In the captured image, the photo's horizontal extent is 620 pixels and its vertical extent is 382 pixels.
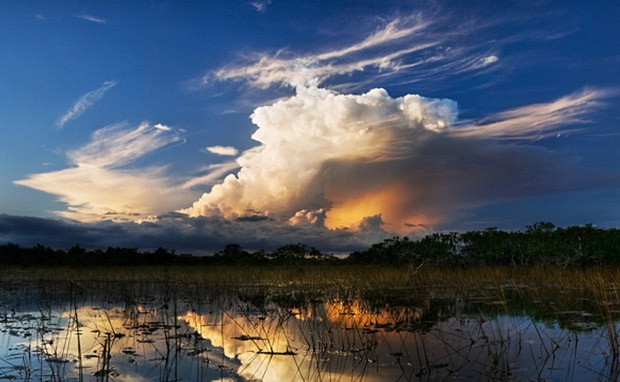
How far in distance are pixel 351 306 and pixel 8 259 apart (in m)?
51.9

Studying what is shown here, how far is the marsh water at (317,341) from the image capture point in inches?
296

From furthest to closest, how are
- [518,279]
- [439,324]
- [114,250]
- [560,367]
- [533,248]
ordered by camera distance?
1. [114,250]
2. [533,248]
3. [518,279]
4. [439,324]
5. [560,367]

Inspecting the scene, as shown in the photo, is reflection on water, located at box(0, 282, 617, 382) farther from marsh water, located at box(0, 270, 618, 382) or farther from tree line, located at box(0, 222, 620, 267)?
tree line, located at box(0, 222, 620, 267)

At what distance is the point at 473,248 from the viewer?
3981cm

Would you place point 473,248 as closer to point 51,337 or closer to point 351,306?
point 351,306

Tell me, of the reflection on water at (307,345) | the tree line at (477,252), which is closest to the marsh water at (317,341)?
the reflection on water at (307,345)

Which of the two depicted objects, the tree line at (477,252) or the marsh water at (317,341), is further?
the tree line at (477,252)

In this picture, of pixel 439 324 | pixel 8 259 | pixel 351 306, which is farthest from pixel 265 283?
pixel 8 259

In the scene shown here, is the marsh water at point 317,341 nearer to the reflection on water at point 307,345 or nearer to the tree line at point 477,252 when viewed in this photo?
the reflection on water at point 307,345

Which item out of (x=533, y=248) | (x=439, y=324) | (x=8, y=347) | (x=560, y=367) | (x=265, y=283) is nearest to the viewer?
(x=560, y=367)

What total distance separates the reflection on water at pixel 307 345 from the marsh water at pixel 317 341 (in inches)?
1.1

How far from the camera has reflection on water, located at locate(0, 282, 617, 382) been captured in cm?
747

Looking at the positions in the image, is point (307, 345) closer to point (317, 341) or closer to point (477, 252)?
point (317, 341)

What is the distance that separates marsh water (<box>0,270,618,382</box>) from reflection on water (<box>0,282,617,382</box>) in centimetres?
3
